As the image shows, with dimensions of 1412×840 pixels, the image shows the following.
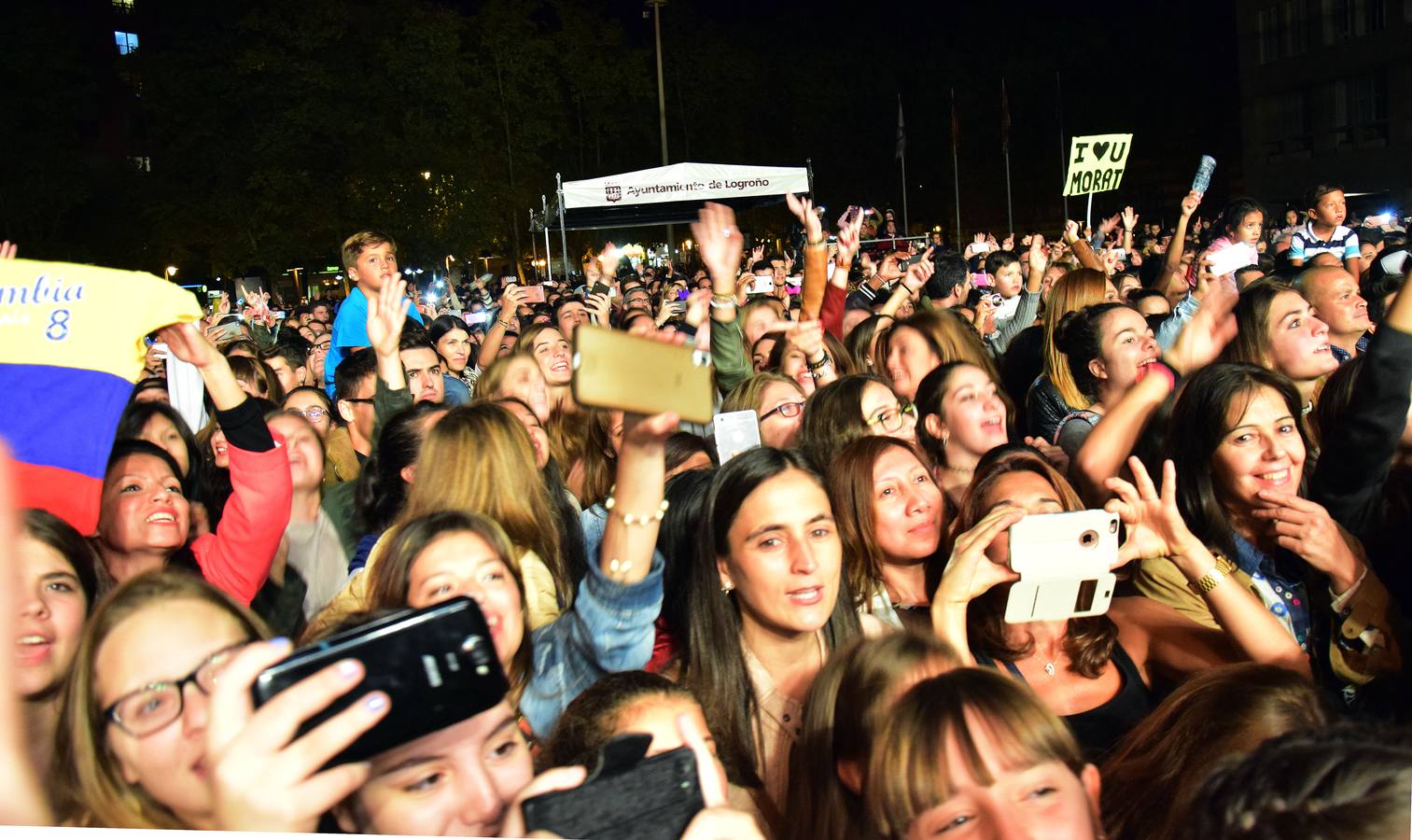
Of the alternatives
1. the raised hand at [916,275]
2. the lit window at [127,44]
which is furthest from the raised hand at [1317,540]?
the lit window at [127,44]

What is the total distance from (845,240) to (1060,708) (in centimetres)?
464

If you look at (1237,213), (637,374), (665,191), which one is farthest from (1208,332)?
(665,191)

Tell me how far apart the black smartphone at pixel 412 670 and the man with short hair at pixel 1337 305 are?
473cm

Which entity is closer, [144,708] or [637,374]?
[144,708]

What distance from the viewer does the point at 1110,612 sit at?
3271mm

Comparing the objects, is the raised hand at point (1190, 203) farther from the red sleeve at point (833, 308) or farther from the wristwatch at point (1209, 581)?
the wristwatch at point (1209, 581)

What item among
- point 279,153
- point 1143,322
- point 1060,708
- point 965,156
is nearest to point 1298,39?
point 965,156

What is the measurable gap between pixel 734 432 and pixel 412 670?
2.82 meters

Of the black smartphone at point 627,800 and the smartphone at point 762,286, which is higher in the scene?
the smartphone at point 762,286

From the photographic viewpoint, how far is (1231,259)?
673 centimetres

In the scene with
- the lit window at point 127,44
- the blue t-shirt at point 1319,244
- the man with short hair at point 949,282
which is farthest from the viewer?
the lit window at point 127,44

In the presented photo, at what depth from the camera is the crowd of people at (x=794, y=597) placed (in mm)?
1769

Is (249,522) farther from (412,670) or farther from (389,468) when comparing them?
(412,670)

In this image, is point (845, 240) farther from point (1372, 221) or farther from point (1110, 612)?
point (1372, 221)
